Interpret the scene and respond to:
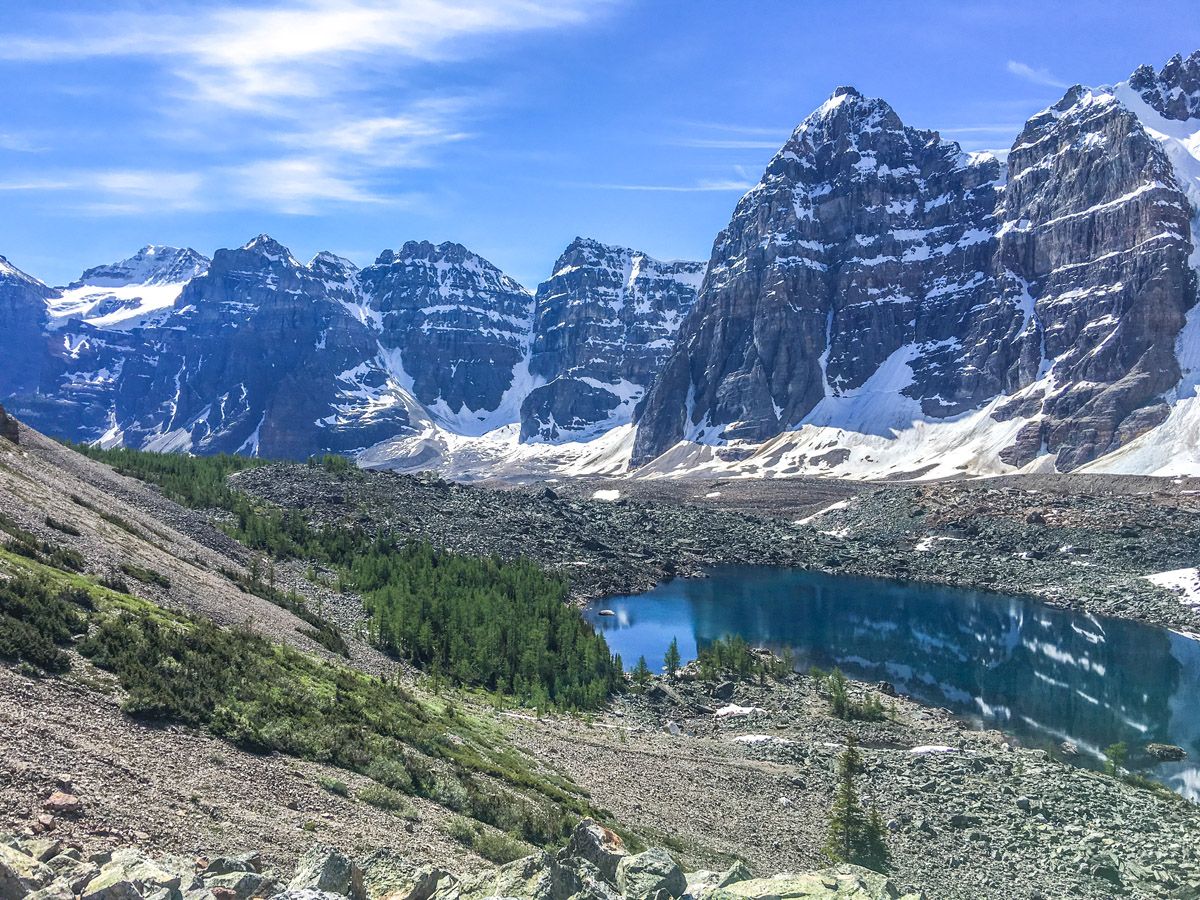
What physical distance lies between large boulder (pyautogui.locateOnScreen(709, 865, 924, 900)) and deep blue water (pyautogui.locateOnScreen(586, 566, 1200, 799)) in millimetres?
44384

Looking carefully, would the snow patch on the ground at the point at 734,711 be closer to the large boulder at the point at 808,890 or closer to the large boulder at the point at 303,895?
the large boulder at the point at 808,890

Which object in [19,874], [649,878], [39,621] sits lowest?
[649,878]

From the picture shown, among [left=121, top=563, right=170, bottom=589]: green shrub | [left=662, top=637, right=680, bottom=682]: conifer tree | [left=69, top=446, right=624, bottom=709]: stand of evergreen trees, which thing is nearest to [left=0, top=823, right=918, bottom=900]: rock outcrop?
[left=121, top=563, right=170, bottom=589]: green shrub

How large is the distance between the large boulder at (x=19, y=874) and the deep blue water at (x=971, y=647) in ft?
191

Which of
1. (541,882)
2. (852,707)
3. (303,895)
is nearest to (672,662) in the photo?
(852,707)

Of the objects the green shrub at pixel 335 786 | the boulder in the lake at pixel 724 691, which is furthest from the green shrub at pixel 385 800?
the boulder in the lake at pixel 724 691

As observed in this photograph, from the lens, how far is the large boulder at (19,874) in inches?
544

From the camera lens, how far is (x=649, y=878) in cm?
1889

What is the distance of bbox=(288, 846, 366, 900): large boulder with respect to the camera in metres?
17.2

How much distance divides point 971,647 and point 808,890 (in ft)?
277

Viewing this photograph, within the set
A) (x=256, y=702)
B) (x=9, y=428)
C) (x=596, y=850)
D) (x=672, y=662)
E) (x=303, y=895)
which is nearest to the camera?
(x=303, y=895)

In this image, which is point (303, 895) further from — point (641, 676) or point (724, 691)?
point (724, 691)

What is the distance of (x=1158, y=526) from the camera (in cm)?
13888

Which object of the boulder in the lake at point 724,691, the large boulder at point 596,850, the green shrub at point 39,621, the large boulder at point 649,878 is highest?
the green shrub at point 39,621
